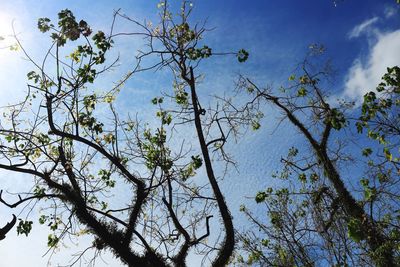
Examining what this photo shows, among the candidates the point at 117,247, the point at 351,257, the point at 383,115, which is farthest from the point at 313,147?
the point at 117,247

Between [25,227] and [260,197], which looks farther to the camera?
[260,197]

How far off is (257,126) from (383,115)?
3.52 metres

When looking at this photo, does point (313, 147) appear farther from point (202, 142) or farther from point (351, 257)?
point (202, 142)

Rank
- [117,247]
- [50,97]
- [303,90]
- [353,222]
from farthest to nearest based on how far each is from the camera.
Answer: [303,90] < [117,247] < [50,97] < [353,222]

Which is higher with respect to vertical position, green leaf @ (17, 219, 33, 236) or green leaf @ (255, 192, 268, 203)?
green leaf @ (17, 219, 33, 236)

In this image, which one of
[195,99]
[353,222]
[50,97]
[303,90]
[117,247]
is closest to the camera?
[353,222]

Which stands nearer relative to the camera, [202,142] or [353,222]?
[353,222]

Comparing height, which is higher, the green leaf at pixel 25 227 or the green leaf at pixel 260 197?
the green leaf at pixel 25 227

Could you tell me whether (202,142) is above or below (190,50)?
below

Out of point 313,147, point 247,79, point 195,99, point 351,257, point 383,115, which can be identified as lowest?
point 351,257

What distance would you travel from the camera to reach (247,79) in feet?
35.4

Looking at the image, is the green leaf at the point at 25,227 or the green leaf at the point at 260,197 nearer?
the green leaf at the point at 25,227

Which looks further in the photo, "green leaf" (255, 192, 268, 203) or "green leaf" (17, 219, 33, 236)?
"green leaf" (255, 192, 268, 203)

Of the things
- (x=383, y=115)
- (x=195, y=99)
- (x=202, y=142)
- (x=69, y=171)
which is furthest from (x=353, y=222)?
(x=69, y=171)
